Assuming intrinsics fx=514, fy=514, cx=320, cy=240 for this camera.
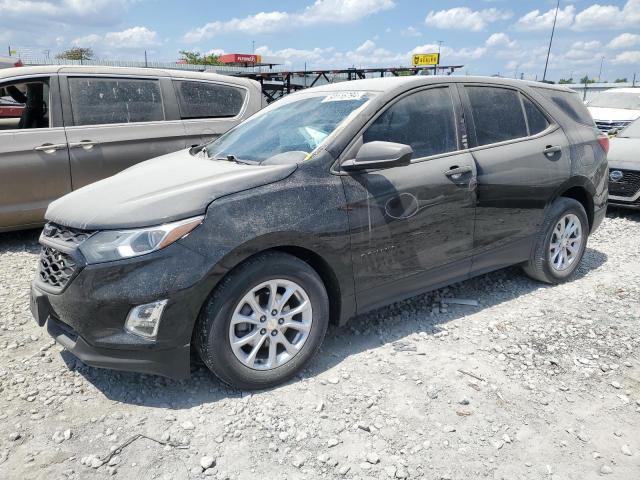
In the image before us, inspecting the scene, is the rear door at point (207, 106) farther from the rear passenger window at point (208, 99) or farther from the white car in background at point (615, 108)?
the white car in background at point (615, 108)

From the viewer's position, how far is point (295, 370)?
2957 millimetres

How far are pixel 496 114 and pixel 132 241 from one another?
2815 millimetres

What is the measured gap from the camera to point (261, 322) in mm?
2811

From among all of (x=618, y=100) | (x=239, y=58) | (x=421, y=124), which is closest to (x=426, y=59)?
(x=239, y=58)

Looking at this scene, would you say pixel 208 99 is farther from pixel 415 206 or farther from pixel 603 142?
pixel 603 142

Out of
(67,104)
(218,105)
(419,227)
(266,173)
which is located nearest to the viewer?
(266,173)

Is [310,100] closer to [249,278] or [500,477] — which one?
[249,278]

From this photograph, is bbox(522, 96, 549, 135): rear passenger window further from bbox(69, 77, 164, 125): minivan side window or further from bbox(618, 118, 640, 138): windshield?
bbox(618, 118, 640, 138): windshield

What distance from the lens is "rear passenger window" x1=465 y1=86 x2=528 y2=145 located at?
377 centimetres

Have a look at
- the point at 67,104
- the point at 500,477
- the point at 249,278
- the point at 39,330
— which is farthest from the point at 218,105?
the point at 500,477

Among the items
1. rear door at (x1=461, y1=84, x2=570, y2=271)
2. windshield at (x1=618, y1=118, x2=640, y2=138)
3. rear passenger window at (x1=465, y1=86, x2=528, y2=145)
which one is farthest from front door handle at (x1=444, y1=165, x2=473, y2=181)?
windshield at (x1=618, y1=118, x2=640, y2=138)

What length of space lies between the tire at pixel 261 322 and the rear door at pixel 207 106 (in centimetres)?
330

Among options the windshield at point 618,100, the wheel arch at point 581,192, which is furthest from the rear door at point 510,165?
the windshield at point 618,100

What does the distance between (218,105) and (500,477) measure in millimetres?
5025
